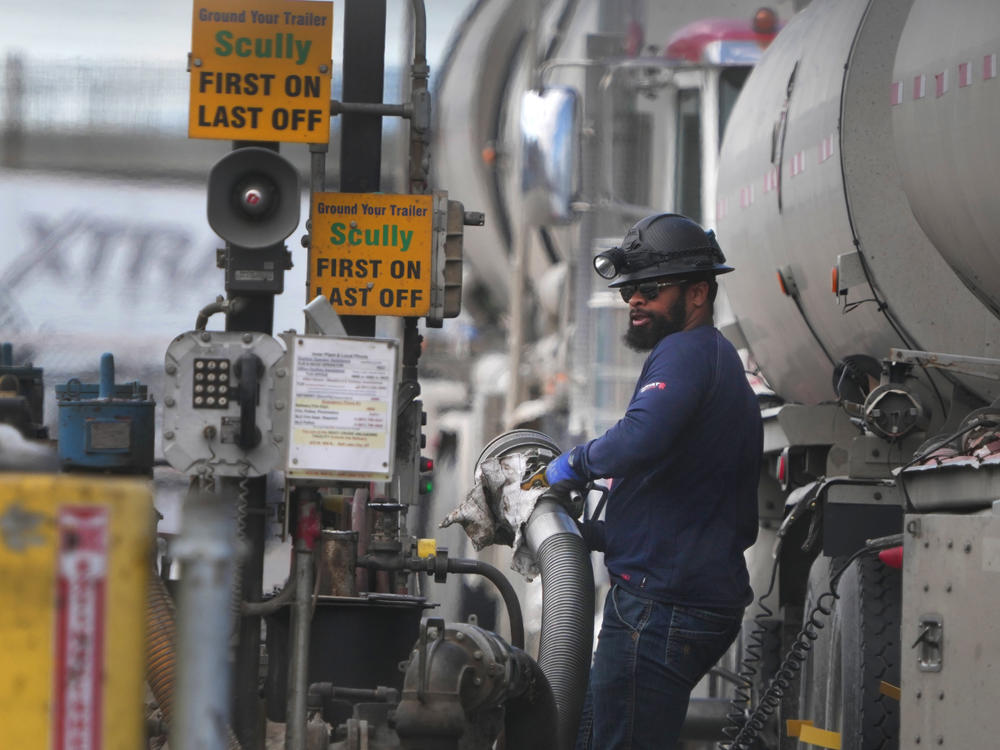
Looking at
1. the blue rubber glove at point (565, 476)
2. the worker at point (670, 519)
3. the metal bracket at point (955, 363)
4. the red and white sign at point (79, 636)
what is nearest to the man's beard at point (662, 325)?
the worker at point (670, 519)

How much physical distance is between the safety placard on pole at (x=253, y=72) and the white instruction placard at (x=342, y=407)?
3.93 ft

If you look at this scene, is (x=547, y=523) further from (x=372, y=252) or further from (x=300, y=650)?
(x=300, y=650)

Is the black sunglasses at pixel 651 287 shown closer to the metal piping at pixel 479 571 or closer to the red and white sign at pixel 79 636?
the metal piping at pixel 479 571

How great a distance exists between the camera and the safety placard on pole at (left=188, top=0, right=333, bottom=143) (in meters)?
4.86

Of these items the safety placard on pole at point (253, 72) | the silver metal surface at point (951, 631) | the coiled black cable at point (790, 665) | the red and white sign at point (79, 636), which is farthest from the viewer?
the coiled black cable at point (790, 665)

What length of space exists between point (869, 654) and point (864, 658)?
2cm

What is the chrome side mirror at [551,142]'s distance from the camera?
901 cm

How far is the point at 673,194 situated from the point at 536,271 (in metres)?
Result: 11.0

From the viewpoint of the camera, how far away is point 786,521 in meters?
6.37

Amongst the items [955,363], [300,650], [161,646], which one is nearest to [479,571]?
[161,646]

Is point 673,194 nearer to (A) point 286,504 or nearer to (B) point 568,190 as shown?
(B) point 568,190

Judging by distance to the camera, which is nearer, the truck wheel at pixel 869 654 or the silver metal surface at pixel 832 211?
the truck wheel at pixel 869 654

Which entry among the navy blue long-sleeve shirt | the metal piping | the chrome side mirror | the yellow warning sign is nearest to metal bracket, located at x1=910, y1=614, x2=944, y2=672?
the navy blue long-sleeve shirt

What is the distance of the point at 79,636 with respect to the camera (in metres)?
2.41
